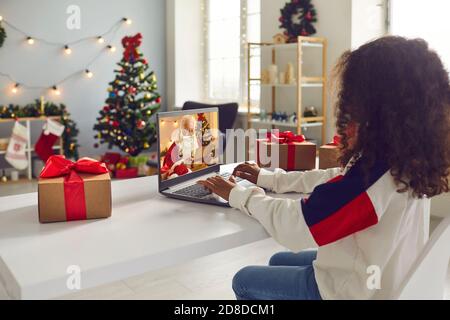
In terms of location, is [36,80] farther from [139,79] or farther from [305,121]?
[305,121]

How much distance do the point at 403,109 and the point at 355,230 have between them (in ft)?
0.92

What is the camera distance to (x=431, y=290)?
3.62 feet

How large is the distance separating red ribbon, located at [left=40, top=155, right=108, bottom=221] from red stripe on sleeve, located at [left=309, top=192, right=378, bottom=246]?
647 mm

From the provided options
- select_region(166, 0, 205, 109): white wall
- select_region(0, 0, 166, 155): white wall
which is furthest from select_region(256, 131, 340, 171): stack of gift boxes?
select_region(166, 0, 205, 109): white wall

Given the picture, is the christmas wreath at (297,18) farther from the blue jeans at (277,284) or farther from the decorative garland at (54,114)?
the blue jeans at (277,284)

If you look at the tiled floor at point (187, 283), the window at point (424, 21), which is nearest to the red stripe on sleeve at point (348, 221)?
the tiled floor at point (187, 283)

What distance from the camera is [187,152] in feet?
5.70

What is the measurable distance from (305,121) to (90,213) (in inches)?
133

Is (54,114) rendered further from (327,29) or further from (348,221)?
(348,221)

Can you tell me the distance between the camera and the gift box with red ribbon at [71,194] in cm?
131

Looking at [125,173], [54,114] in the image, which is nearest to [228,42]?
[125,173]

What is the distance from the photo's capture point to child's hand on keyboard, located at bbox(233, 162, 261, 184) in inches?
67.4
